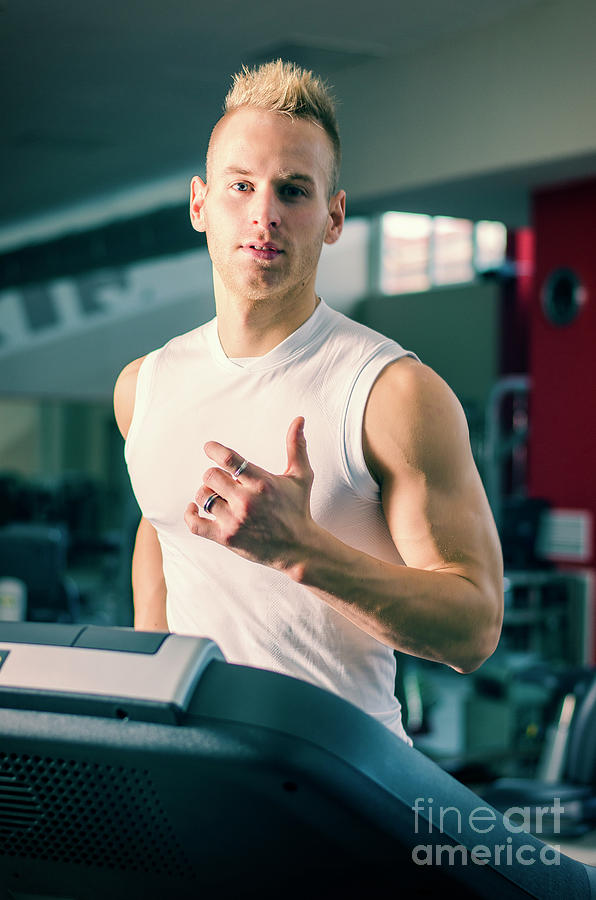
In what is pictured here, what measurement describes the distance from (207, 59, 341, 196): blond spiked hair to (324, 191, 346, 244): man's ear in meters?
0.02

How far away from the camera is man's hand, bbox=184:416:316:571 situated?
0.71 meters

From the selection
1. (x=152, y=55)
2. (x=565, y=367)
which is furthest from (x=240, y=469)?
(x=152, y=55)

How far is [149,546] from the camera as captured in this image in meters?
1.21

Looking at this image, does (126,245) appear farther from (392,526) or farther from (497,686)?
(392,526)

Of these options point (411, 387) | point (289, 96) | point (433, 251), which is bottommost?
point (411, 387)

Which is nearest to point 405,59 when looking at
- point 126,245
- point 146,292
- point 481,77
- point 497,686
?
point 481,77

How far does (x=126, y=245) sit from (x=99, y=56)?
3.22 metres

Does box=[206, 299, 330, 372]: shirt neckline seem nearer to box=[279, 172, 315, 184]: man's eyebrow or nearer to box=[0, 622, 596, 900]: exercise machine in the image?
box=[279, 172, 315, 184]: man's eyebrow

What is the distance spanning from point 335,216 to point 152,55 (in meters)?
4.22

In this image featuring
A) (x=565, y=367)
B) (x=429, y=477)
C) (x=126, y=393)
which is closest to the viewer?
(x=429, y=477)

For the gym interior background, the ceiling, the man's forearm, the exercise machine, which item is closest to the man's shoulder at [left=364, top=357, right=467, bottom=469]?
the man's forearm

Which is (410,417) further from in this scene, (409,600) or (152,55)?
(152,55)

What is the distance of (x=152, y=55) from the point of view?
489cm

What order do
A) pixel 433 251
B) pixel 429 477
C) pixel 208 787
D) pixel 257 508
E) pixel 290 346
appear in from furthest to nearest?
pixel 433 251 → pixel 290 346 → pixel 429 477 → pixel 257 508 → pixel 208 787
